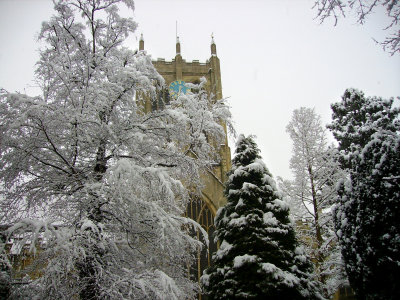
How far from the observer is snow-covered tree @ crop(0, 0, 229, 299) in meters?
4.55

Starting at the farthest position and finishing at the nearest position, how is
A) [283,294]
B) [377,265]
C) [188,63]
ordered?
[188,63]
[283,294]
[377,265]

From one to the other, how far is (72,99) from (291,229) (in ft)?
18.8

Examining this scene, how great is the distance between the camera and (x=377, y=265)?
5762 mm

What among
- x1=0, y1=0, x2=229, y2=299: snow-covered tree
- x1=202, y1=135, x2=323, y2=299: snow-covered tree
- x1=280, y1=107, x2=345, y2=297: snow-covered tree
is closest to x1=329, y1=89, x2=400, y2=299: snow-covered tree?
x1=202, y1=135, x2=323, y2=299: snow-covered tree

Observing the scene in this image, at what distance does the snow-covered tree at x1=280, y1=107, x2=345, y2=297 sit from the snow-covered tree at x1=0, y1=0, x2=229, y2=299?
24.9 feet

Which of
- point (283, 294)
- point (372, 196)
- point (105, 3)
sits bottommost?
point (283, 294)

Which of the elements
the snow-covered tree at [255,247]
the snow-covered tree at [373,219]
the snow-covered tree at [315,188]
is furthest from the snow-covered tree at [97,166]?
the snow-covered tree at [315,188]

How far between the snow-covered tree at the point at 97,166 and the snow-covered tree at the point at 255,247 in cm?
132

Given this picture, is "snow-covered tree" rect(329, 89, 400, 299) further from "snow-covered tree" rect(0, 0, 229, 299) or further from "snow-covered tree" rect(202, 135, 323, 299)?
"snow-covered tree" rect(0, 0, 229, 299)

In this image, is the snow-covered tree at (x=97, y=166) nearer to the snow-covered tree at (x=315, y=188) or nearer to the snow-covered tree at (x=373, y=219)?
the snow-covered tree at (x=373, y=219)

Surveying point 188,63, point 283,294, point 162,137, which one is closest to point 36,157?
point 162,137

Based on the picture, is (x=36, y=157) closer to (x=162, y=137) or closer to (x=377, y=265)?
(x=162, y=137)

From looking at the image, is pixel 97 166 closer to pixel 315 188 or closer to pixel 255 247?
pixel 255 247

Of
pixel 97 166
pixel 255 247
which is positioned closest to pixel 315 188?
pixel 255 247
